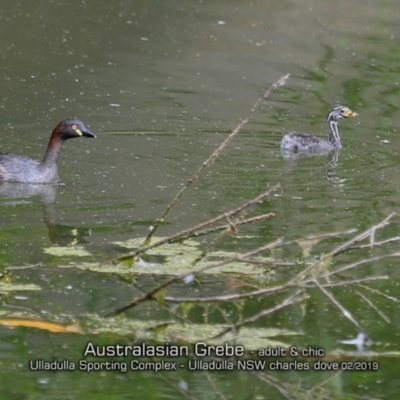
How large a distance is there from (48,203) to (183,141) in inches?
105

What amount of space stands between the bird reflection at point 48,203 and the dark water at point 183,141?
23 millimetres

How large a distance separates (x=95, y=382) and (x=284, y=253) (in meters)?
2.60

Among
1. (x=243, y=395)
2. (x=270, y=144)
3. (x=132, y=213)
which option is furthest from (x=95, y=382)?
(x=270, y=144)

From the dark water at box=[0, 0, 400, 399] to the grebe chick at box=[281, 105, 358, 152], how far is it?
20 centimetres

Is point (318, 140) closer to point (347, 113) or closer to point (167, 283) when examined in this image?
point (347, 113)

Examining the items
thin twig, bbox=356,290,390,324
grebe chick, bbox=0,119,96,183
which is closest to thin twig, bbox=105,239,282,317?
thin twig, bbox=356,290,390,324

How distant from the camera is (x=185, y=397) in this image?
19.1 ft

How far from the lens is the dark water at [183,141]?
6.48 metres

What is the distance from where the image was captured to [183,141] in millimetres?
12273

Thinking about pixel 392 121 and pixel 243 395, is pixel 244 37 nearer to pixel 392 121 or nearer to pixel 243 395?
pixel 392 121

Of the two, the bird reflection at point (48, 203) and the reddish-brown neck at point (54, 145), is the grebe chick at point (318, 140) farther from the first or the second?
the bird reflection at point (48, 203)

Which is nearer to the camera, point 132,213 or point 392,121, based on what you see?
point 132,213

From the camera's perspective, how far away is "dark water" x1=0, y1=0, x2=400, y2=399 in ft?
21.3

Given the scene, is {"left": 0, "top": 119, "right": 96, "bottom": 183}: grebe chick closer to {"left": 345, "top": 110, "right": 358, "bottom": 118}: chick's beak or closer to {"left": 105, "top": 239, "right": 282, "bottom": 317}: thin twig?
{"left": 345, "top": 110, "right": 358, "bottom": 118}: chick's beak
